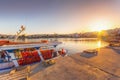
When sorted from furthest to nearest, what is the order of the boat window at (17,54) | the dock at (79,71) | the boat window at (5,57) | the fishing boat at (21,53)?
the boat window at (17,54) < the boat window at (5,57) < the fishing boat at (21,53) < the dock at (79,71)

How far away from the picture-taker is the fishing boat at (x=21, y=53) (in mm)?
14797

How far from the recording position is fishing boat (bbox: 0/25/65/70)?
1480 cm

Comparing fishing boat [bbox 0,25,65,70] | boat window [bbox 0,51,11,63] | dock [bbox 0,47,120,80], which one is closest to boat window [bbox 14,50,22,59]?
fishing boat [bbox 0,25,65,70]

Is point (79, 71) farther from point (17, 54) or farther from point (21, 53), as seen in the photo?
point (21, 53)

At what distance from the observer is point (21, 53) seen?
16.7 m

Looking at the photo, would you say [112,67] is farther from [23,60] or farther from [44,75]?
[23,60]

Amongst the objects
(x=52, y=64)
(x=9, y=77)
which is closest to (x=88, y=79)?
(x=52, y=64)

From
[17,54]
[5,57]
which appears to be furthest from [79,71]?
[5,57]

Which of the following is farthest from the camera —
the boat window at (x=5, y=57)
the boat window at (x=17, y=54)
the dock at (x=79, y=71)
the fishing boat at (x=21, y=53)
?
the boat window at (x=17, y=54)

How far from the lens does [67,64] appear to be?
12711mm

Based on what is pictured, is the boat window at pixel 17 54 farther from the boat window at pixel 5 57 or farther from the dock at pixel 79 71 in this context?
the dock at pixel 79 71

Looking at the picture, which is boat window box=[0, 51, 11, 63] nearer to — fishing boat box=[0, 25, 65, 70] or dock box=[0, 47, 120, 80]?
fishing boat box=[0, 25, 65, 70]

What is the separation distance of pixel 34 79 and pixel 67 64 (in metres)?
4.07

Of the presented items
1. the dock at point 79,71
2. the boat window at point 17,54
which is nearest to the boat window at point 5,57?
the boat window at point 17,54
